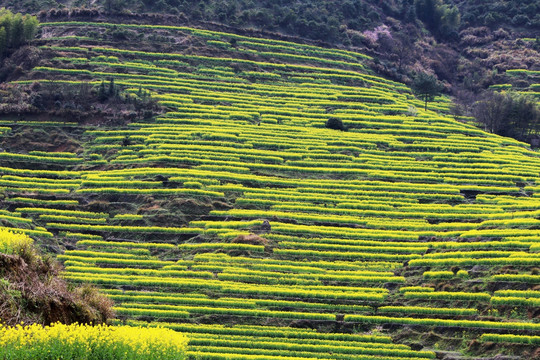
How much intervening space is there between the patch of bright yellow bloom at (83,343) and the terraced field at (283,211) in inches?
367

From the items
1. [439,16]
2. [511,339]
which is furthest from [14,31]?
[511,339]

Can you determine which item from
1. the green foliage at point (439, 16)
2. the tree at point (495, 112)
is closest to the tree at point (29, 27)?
the tree at point (495, 112)

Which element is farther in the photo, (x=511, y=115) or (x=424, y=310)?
(x=511, y=115)

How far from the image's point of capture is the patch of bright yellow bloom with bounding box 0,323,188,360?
23.2 meters

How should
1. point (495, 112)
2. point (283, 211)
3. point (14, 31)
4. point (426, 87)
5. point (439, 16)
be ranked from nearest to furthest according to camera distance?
point (283, 211) → point (495, 112) → point (14, 31) → point (426, 87) → point (439, 16)

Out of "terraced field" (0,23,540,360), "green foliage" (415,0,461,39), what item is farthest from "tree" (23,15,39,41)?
"green foliage" (415,0,461,39)

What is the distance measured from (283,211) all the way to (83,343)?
36.0 meters

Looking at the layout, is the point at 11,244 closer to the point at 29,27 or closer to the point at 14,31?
the point at 14,31

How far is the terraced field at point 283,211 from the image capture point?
1609 inches

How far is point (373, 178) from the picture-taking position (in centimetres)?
6850

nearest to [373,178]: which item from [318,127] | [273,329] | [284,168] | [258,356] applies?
[284,168]

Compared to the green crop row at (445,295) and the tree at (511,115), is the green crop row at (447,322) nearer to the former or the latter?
the green crop row at (445,295)

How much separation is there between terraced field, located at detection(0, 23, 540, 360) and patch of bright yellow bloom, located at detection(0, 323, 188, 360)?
Answer: 933cm

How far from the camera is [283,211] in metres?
59.5
